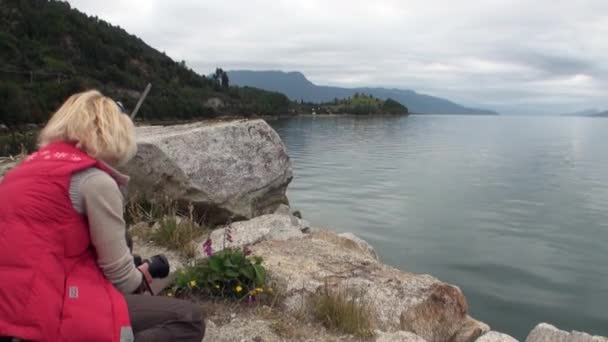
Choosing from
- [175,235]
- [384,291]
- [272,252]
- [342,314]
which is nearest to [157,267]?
[342,314]

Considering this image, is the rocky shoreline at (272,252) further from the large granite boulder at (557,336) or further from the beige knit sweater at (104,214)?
the beige knit sweater at (104,214)

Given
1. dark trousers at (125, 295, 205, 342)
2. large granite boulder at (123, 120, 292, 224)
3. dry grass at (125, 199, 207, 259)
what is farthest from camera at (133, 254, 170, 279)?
large granite boulder at (123, 120, 292, 224)

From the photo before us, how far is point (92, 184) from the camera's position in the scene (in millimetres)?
2758

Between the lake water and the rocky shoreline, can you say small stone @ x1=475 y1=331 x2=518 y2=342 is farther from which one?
the lake water

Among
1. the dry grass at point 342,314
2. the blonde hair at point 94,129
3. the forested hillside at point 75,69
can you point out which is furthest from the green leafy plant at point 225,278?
the forested hillside at point 75,69

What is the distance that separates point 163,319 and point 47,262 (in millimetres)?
1006

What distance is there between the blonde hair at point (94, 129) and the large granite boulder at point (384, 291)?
117 inches

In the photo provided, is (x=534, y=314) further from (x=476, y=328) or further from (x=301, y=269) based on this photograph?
(x=301, y=269)

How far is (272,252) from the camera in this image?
7.10m

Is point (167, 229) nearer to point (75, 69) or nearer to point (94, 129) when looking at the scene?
point (94, 129)

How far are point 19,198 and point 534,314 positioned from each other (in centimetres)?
1043

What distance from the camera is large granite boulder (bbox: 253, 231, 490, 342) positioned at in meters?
5.90

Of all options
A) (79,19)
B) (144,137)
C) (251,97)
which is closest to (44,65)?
(79,19)

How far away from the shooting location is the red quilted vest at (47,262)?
2.66 meters
